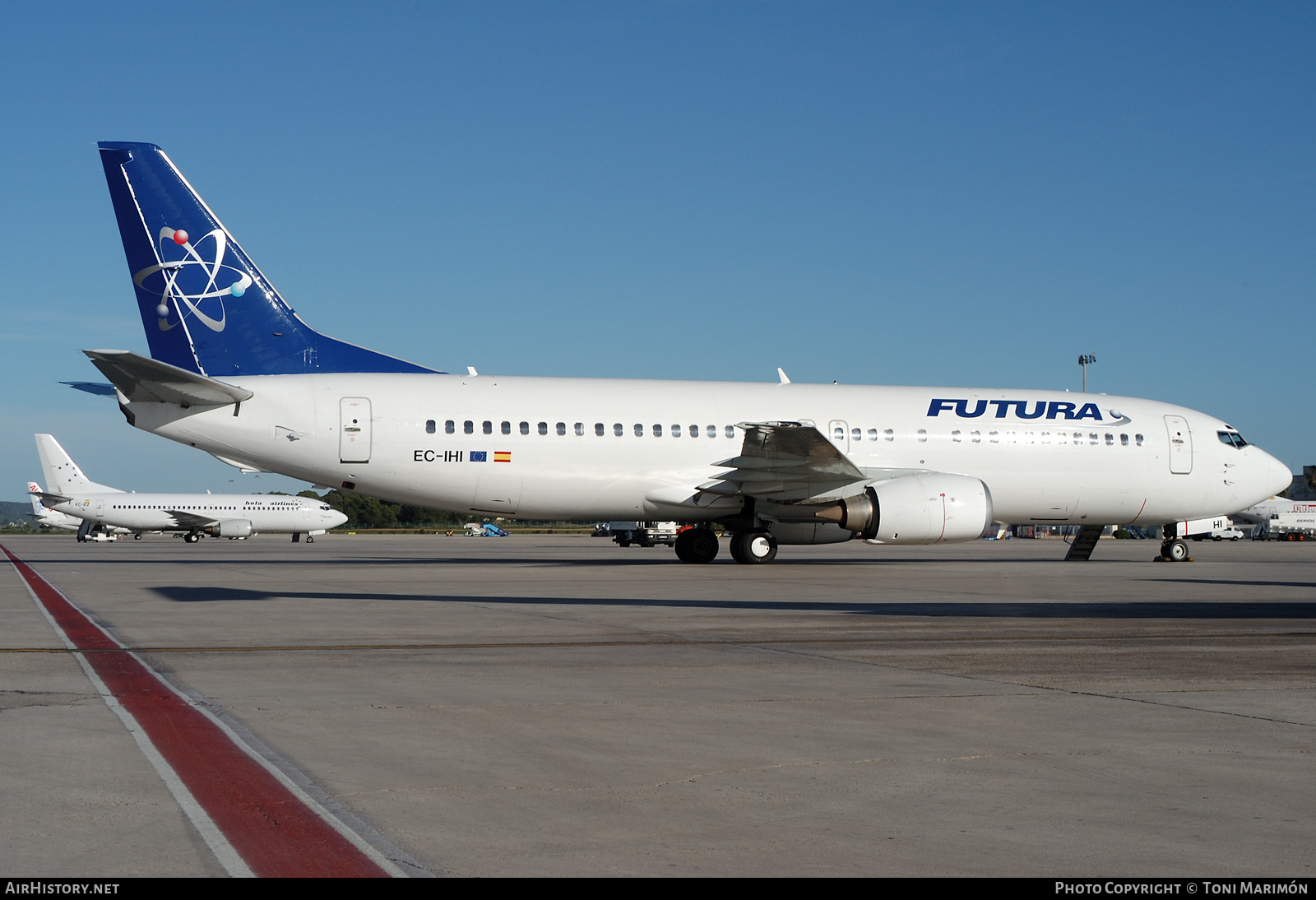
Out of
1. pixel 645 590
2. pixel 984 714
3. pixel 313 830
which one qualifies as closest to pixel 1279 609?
pixel 645 590

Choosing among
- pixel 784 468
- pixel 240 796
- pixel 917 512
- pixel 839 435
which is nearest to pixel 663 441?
pixel 784 468

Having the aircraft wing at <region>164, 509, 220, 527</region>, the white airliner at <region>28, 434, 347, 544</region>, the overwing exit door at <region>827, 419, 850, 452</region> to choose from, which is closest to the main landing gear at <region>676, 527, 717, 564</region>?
the overwing exit door at <region>827, 419, 850, 452</region>

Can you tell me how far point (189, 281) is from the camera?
79.9ft

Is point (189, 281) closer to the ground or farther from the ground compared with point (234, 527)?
farther from the ground

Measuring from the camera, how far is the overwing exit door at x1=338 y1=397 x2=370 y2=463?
80.1 ft

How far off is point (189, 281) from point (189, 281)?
0.06ft

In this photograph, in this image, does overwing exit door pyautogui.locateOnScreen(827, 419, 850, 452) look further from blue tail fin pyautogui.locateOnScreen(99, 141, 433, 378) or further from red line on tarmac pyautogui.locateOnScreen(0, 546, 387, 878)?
red line on tarmac pyautogui.locateOnScreen(0, 546, 387, 878)

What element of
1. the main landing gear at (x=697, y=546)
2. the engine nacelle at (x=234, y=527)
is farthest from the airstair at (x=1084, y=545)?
the engine nacelle at (x=234, y=527)

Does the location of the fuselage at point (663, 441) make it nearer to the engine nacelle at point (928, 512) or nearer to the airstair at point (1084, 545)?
the airstair at point (1084, 545)

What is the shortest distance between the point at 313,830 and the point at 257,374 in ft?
71.5

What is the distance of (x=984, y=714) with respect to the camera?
23.3 feet

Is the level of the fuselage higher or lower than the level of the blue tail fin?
lower

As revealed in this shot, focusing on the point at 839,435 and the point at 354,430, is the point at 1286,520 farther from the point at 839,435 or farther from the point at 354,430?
the point at 354,430

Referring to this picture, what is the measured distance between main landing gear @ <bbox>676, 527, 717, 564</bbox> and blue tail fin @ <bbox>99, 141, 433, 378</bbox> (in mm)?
9261
